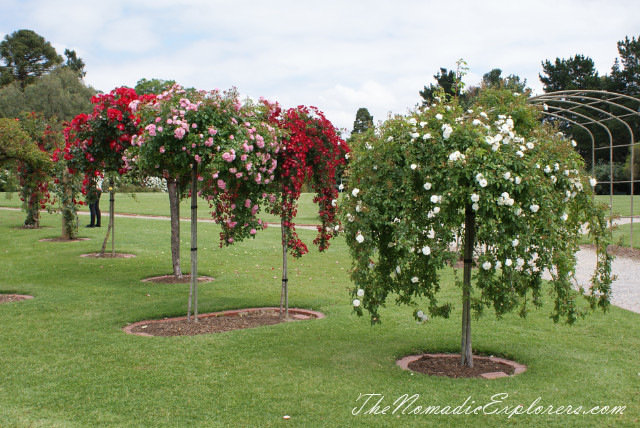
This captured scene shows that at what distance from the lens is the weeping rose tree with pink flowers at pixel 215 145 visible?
7.07 m

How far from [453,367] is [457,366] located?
5 cm

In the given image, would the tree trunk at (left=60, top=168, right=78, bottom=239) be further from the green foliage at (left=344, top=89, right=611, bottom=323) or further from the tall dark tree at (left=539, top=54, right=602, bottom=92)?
the tall dark tree at (left=539, top=54, right=602, bottom=92)

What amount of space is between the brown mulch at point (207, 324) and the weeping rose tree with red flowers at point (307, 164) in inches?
17.1

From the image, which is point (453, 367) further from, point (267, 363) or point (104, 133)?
point (104, 133)

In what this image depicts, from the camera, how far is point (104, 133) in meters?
9.44

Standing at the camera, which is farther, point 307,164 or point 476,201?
point 307,164

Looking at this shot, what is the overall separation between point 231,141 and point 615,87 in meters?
44.5

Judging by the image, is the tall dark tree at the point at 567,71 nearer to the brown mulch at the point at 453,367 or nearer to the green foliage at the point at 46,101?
the green foliage at the point at 46,101

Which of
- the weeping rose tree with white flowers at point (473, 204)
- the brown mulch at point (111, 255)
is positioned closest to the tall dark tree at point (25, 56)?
the brown mulch at point (111, 255)

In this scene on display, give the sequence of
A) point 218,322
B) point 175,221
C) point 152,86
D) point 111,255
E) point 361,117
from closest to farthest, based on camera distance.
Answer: point 218,322
point 175,221
point 152,86
point 111,255
point 361,117

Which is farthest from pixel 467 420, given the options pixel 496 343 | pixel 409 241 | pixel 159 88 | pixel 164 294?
pixel 159 88

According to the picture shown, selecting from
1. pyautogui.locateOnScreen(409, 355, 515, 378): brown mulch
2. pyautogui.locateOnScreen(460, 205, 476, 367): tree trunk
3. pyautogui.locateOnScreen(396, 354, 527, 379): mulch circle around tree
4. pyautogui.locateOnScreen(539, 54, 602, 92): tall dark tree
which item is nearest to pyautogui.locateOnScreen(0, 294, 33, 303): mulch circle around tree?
pyautogui.locateOnScreen(396, 354, 527, 379): mulch circle around tree

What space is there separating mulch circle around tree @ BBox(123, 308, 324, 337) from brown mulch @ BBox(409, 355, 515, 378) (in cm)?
259

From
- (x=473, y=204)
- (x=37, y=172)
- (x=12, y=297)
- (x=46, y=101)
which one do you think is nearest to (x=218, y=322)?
(x=12, y=297)
